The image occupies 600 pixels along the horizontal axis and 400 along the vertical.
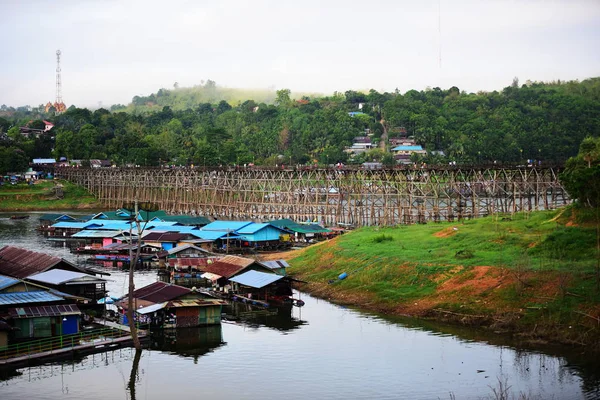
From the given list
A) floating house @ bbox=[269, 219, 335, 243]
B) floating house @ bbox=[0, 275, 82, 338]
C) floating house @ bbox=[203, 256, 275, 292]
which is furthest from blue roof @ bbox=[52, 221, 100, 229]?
floating house @ bbox=[0, 275, 82, 338]

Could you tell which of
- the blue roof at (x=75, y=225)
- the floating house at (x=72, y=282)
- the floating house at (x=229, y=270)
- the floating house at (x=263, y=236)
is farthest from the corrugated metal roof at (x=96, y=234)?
the floating house at (x=72, y=282)

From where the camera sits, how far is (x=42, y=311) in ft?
94.3

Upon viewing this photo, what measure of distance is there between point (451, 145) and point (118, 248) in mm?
74314

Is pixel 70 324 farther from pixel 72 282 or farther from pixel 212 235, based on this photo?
pixel 212 235

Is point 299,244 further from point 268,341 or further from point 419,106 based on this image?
point 419,106

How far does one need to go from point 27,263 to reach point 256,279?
39.6 ft

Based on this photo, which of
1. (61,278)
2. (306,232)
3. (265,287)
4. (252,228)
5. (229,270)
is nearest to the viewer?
(61,278)

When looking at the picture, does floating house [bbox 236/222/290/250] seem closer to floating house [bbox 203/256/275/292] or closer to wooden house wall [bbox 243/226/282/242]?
wooden house wall [bbox 243/226/282/242]

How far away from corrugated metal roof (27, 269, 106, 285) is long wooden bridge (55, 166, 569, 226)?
29815 millimetres

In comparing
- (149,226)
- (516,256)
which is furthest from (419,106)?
(516,256)

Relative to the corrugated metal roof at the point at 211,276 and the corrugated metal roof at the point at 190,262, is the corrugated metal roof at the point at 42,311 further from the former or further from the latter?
the corrugated metal roof at the point at 190,262

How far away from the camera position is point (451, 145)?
117125mm

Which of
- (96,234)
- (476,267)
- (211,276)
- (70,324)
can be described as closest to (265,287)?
(211,276)

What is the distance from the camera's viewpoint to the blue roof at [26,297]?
28.5 metres
